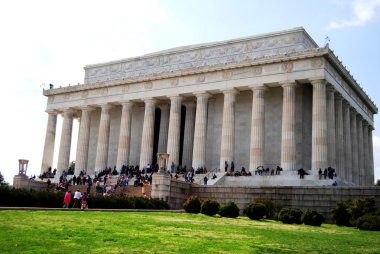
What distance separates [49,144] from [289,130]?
3401 cm

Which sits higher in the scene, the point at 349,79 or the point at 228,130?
the point at 349,79

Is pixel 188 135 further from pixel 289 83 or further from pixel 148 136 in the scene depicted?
pixel 289 83

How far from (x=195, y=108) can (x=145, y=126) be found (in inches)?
265

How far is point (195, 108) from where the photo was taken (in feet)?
183

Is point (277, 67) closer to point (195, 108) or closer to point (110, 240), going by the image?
point (195, 108)

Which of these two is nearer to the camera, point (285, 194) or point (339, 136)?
point (285, 194)

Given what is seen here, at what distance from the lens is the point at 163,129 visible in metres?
57.5

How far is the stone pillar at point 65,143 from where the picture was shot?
194 feet

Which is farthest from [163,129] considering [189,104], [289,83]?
[289,83]

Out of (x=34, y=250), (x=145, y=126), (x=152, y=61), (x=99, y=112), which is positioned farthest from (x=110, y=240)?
(x=99, y=112)

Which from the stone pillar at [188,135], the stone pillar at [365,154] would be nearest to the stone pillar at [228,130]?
the stone pillar at [188,135]

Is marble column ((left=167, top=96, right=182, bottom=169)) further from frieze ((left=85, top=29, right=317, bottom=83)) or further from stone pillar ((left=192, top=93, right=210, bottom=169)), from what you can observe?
frieze ((left=85, top=29, right=317, bottom=83))

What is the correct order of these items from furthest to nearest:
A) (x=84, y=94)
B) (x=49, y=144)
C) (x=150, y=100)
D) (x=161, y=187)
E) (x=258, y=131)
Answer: (x=49, y=144), (x=84, y=94), (x=150, y=100), (x=258, y=131), (x=161, y=187)

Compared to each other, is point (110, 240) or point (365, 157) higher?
point (365, 157)
